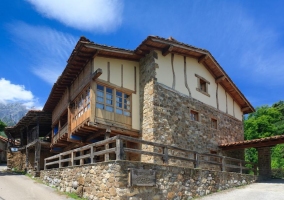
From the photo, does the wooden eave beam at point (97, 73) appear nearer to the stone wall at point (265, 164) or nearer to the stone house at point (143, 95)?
the stone house at point (143, 95)

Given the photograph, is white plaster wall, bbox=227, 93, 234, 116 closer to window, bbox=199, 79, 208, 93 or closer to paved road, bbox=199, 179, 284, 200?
window, bbox=199, 79, 208, 93

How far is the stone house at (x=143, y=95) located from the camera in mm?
14805

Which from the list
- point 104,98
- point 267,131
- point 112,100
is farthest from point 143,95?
point 267,131

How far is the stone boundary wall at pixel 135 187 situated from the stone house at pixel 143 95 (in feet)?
7.80

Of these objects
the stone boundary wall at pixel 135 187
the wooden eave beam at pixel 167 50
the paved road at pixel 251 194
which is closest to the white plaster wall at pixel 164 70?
the wooden eave beam at pixel 167 50

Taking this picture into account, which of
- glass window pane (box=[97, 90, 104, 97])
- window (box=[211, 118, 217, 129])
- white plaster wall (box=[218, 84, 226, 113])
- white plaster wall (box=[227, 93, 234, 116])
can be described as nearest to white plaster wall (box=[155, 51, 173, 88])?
glass window pane (box=[97, 90, 104, 97])

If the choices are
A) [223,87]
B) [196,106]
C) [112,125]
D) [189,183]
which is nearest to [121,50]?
[112,125]

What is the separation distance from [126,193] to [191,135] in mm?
8289

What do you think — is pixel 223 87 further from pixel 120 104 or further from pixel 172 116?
pixel 120 104

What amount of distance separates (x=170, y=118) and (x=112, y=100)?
126 inches

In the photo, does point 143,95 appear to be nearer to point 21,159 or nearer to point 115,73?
point 115,73

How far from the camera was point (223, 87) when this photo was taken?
2128cm

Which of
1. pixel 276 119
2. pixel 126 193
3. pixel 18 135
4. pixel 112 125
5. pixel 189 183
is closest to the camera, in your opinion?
pixel 126 193

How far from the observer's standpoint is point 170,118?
Answer: 15.9m
